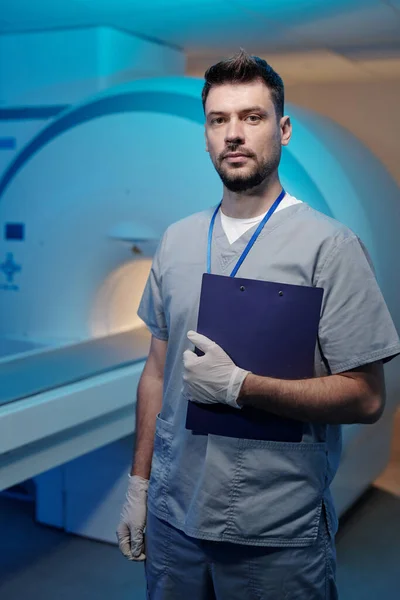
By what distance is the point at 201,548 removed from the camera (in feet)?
4.08

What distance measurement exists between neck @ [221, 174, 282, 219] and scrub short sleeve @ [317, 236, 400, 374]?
0.15 metres

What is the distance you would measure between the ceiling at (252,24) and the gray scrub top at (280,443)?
114 cm

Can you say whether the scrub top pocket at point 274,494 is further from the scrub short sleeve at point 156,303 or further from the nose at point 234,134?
the nose at point 234,134

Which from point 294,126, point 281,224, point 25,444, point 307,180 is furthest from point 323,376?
point 294,126

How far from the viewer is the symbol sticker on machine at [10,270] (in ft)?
8.76

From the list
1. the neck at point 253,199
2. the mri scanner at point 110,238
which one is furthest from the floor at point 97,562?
the neck at point 253,199

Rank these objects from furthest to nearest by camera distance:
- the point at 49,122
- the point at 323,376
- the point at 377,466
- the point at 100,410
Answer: the point at 377,466 < the point at 49,122 < the point at 100,410 < the point at 323,376

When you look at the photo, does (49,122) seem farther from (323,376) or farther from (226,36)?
(323,376)

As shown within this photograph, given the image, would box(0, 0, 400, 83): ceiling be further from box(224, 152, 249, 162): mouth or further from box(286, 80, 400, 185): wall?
box(224, 152, 249, 162): mouth

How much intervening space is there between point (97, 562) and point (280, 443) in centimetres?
129

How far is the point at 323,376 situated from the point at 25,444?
31.2 inches

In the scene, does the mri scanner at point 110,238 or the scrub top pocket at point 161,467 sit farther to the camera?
the mri scanner at point 110,238

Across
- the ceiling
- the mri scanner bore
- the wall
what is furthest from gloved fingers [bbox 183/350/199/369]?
the wall

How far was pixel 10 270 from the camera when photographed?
268 centimetres
